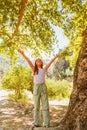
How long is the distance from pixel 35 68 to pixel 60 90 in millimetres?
13912

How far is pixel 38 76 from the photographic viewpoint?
884cm

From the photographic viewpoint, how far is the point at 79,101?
8.30 metres

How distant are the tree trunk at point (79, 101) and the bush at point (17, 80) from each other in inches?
351

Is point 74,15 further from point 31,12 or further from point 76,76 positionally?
point 76,76

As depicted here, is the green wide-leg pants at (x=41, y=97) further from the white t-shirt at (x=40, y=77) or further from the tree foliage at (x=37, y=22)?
the tree foliage at (x=37, y=22)

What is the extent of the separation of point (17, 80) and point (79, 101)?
966cm

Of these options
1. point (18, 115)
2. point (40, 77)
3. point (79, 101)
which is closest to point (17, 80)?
point (18, 115)

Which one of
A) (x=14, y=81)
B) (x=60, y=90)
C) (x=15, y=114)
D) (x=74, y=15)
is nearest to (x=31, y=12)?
(x=74, y=15)

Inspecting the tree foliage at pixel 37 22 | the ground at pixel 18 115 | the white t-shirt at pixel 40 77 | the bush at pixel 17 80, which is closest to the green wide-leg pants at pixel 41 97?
the white t-shirt at pixel 40 77

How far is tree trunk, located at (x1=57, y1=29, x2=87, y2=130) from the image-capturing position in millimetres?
7965

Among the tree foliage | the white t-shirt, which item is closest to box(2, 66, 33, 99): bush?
the tree foliage

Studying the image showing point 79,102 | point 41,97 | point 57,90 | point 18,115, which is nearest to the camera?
point 79,102

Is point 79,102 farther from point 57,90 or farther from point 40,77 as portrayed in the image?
point 57,90

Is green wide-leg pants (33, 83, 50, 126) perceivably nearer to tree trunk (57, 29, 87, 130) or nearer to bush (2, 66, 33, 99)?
tree trunk (57, 29, 87, 130)
